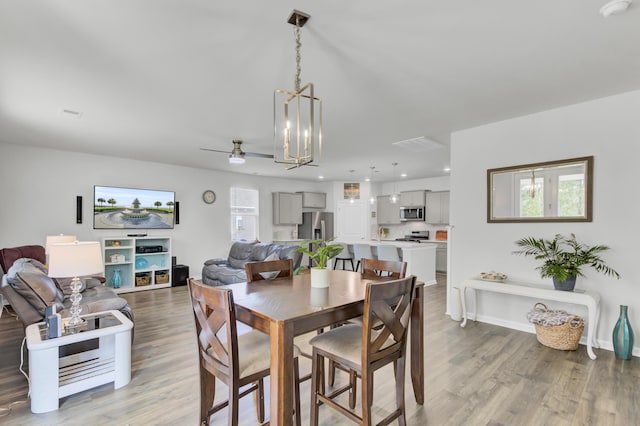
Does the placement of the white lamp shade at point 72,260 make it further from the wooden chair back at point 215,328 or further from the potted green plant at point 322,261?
the potted green plant at point 322,261

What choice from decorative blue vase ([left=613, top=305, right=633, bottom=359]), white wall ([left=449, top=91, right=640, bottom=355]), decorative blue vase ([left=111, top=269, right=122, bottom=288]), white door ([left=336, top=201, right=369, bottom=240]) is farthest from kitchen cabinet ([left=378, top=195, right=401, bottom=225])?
decorative blue vase ([left=111, top=269, right=122, bottom=288])

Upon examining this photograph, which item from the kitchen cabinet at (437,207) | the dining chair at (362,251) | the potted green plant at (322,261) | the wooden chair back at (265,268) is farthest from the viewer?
the kitchen cabinet at (437,207)

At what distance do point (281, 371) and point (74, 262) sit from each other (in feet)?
6.40

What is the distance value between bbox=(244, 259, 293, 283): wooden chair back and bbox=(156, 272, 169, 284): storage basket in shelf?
4536mm

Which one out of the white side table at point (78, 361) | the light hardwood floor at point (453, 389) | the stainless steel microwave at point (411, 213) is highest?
the stainless steel microwave at point (411, 213)

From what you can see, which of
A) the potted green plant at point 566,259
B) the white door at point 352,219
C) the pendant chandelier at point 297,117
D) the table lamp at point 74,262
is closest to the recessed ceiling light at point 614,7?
the pendant chandelier at point 297,117

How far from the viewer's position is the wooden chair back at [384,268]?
A: 2.58m

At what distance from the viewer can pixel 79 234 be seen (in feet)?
18.4

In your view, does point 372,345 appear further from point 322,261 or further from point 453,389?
point 453,389

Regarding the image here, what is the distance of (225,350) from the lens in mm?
1654

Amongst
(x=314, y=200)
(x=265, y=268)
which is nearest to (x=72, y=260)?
(x=265, y=268)

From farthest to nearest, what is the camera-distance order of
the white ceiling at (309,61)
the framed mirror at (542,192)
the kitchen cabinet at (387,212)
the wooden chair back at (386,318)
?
the kitchen cabinet at (387,212) → the framed mirror at (542,192) → the white ceiling at (309,61) → the wooden chair back at (386,318)

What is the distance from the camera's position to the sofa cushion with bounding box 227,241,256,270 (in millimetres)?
5996

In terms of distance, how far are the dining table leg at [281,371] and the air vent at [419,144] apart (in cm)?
388
